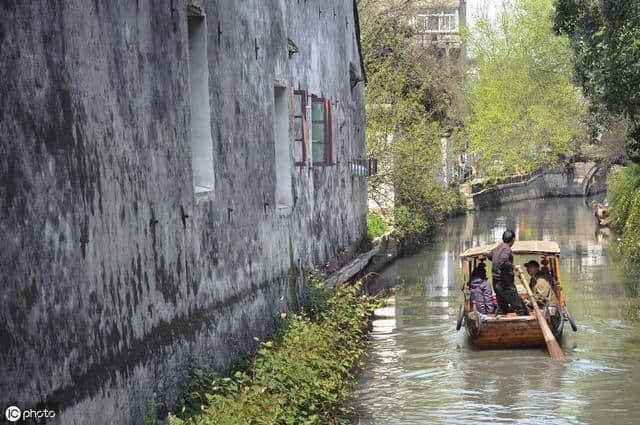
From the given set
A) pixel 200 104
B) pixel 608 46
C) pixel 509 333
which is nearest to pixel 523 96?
pixel 608 46

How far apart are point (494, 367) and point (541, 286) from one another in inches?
89.5

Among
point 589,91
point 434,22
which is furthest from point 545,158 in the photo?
point 589,91

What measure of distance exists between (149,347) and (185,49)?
9.74 ft

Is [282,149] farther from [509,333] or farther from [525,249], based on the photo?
[525,249]

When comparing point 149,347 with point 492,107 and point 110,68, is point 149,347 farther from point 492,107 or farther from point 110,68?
point 492,107

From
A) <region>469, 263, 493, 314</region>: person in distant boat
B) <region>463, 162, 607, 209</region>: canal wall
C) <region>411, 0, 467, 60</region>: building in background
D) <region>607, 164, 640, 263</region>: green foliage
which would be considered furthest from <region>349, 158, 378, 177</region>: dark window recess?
<region>463, 162, 607, 209</region>: canal wall

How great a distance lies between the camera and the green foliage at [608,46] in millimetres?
18344

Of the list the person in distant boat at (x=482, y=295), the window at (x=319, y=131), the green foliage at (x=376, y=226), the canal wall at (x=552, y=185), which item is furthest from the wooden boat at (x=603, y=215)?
the window at (x=319, y=131)

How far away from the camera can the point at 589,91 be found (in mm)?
24031

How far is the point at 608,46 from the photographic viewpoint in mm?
19266

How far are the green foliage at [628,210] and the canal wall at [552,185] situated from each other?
988 inches

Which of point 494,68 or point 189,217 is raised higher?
point 494,68

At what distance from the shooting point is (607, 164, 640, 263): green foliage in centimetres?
2661

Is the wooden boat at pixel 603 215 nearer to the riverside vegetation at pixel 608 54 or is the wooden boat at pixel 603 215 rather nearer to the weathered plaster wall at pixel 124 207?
the riverside vegetation at pixel 608 54
